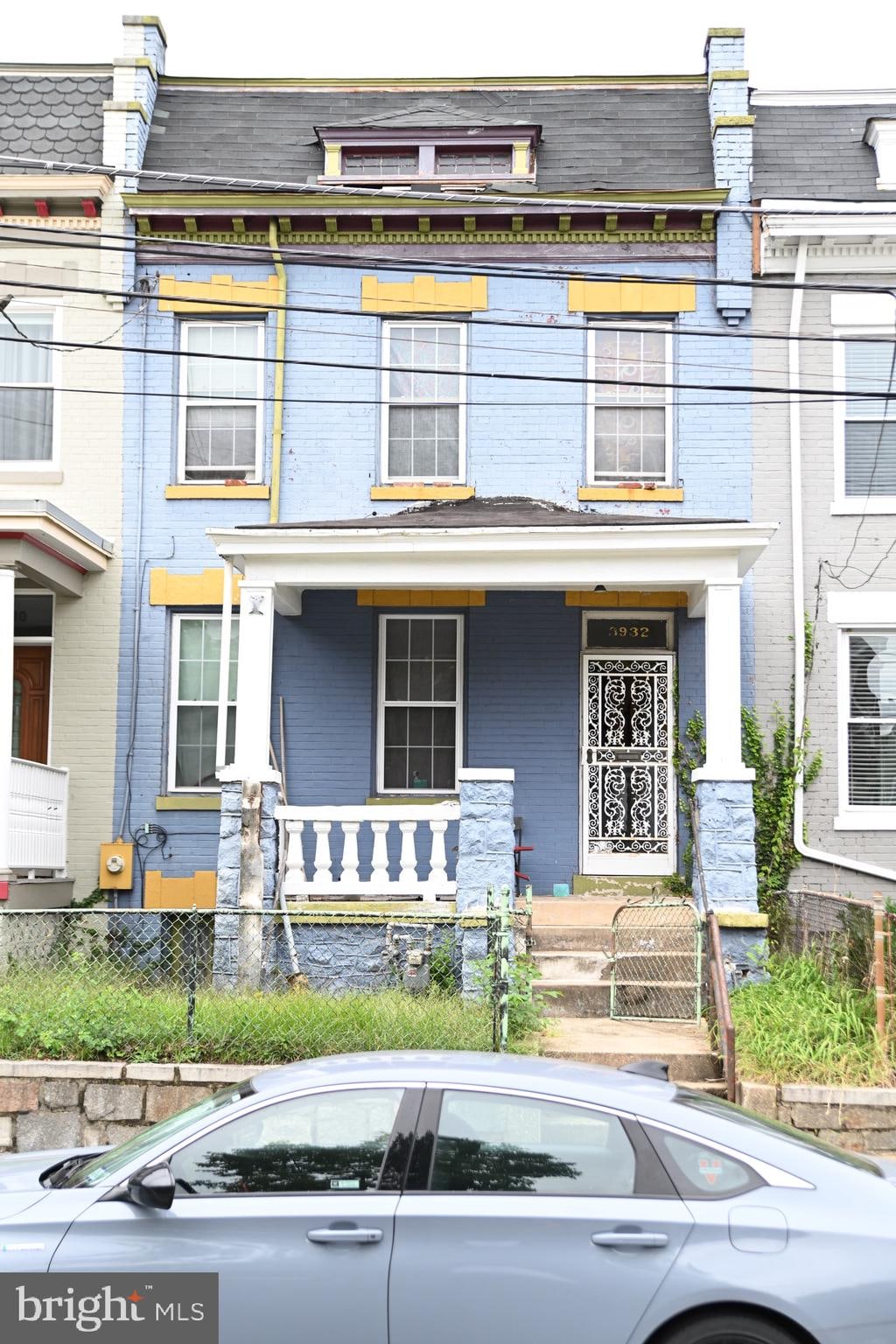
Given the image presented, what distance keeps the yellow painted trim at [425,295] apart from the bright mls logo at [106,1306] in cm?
1136

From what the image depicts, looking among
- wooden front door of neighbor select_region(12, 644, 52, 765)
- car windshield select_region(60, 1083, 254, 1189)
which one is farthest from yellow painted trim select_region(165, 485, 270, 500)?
car windshield select_region(60, 1083, 254, 1189)

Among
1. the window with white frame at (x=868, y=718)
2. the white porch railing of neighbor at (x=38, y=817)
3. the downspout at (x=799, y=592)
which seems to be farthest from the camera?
the window with white frame at (x=868, y=718)

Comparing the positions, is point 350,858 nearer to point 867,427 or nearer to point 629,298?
point 629,298

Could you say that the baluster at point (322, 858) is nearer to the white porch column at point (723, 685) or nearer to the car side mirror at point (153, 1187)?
the white porch column at point (723, 685)

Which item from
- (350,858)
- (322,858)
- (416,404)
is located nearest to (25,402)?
(416,404)

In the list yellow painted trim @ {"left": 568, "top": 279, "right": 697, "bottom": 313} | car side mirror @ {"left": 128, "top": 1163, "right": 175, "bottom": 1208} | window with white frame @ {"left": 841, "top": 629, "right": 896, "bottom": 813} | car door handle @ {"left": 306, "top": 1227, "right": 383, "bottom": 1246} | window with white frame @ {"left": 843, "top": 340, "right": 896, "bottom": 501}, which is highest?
yellow painted trim @ {"left": 568, "top": 279, "right": 697, "bottom": 313}

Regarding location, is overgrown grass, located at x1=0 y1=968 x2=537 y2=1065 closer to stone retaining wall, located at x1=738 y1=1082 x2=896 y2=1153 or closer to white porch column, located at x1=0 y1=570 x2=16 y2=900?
stone retaining wall, located at x1=738 y1=1082 x2=896 y2=1153

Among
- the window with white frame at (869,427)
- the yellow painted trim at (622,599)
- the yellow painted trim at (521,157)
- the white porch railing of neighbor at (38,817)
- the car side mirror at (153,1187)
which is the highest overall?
the yellow painted trim at (521,157)

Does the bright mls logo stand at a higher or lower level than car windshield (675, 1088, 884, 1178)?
lower

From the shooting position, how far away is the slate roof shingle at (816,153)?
1456 centimetres

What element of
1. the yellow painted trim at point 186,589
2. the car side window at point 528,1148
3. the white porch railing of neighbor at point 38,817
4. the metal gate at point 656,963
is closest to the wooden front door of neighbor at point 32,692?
the white porch railing of neighbor at point 38,817

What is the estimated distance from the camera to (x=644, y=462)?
14.4m

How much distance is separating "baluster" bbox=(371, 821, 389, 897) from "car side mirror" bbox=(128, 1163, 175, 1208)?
23.2 feet

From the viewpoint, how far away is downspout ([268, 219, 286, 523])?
1424 cm
